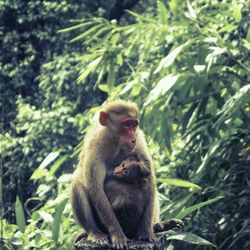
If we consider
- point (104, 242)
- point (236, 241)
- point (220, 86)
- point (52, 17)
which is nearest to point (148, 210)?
point (104, 242)

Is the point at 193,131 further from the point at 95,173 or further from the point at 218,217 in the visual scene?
the point at 95,173

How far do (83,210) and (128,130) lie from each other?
55cm

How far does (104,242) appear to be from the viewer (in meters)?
4.10

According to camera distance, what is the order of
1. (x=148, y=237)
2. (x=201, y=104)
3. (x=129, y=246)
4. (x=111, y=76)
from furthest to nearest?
(x=111, y=76)
(x=201, y=104)
(x=148, y=237)
(x=129, y=246)

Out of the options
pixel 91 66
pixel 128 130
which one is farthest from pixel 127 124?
pixel 91 66

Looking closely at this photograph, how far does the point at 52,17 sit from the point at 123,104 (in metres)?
9.52

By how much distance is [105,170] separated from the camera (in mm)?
4469

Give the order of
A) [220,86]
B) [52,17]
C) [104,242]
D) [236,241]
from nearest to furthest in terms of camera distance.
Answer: [104,242] → [236,241] → [220,86] → [52,17]

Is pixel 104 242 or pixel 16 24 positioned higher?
pixel 104 242

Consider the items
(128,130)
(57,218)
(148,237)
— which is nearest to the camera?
(148,237)

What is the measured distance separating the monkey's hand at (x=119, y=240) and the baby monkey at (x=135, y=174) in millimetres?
259

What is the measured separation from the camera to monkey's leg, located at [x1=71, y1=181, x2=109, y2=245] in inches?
172

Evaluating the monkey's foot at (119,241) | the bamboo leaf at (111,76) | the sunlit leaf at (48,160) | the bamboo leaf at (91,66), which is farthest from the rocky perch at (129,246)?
the bamboo leaf at (111,76)

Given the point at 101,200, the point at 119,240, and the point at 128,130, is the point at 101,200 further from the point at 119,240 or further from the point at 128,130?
the point at 128,130
